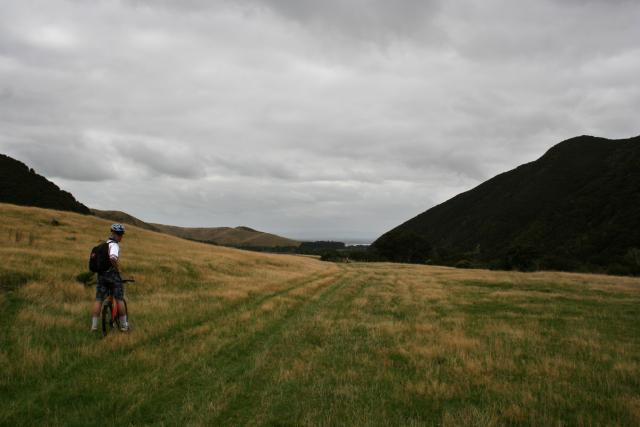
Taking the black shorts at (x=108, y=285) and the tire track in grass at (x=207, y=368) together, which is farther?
the black shorts at (x=108, y=285)

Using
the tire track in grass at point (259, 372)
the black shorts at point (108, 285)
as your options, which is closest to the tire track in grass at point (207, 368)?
the tire track in grass at point (259, 372)

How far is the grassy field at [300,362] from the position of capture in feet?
23.6

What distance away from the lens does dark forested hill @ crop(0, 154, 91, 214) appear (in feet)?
342

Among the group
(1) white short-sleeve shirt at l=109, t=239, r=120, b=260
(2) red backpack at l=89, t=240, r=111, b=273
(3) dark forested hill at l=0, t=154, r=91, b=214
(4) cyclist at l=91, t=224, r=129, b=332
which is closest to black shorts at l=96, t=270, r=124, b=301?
(4) cyclist at l=91, t=224, r=129, b=332

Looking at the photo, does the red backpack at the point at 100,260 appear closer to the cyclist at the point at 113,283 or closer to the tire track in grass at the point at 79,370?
the cyclist at the point at 113,283

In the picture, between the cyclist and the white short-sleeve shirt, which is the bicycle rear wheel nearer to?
the cyclist

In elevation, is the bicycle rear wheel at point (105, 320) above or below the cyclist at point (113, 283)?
below

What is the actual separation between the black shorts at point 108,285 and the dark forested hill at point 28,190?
112615 mm

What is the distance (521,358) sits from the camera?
1132cm

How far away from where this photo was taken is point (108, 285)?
12484mm

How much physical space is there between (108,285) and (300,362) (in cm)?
693

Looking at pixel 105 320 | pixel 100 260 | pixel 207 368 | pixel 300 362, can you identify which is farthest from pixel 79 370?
pixel 300 362

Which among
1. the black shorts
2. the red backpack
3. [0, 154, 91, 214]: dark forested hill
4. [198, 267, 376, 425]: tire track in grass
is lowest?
[198, 267, 376, 425]: tire track in grass

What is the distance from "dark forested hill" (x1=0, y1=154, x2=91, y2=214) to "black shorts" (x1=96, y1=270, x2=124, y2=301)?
112615mm
